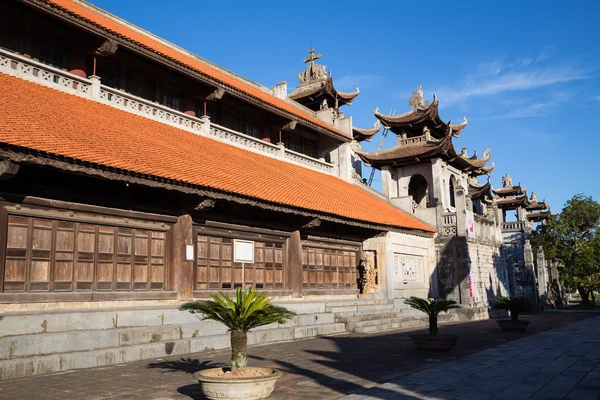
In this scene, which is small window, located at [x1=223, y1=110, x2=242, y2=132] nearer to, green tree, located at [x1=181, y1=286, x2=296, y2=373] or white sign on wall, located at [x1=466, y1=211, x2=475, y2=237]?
green tree, located at [x1=181, y1=286, x2=296, y2=373]

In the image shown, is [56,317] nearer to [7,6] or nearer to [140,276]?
[140,276]

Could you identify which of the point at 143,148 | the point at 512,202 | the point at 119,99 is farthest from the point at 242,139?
the point at 512,202

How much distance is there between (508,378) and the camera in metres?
7.91

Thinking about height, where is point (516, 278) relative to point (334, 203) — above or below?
below

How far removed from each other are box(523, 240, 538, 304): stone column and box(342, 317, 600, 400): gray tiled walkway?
90.4 ft

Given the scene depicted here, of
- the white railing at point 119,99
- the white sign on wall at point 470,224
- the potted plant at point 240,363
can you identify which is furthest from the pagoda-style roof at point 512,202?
the potted plant at point 240,363

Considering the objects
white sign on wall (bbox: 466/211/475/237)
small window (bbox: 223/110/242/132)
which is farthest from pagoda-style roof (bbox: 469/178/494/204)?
small window (bbox: 223/110/242/132)

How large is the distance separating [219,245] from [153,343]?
4.63 meters

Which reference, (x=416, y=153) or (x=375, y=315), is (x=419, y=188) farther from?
(x=375, y=315)

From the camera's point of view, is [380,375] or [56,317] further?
[56,317]

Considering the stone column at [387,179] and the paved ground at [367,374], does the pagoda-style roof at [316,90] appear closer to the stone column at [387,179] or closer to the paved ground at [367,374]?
the stone column at [387,179]

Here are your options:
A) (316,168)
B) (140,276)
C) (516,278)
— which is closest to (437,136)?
(516,278)

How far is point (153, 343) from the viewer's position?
1042 centimetres

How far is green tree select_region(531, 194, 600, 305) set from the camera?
36125 millimetres
